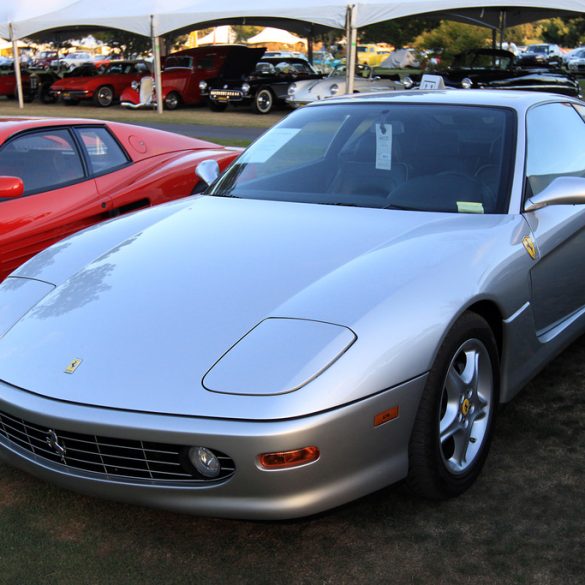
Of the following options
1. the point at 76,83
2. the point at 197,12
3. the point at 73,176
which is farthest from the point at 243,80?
the point at 73,176

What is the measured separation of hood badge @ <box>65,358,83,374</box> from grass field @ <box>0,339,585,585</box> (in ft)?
1.97

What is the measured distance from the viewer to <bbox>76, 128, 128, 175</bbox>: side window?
219 inches

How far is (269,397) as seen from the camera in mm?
2309

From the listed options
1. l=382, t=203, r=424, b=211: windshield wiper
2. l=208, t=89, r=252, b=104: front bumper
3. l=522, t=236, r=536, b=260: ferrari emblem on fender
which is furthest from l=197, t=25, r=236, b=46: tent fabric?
l=522, t=236, r=536, b=260: ferrari emblem on fender

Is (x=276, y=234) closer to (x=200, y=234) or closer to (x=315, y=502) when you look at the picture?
(x=200, y=234)

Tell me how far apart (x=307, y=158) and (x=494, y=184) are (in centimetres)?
102

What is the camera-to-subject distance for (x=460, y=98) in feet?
12.9

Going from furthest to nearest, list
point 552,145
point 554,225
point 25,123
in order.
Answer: point 25,123
point 552,145
point 554,225

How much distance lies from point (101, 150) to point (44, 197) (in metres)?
0.71

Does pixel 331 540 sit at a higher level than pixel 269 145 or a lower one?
lower

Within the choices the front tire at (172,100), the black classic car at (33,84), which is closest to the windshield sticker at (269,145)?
the front tire at (172,100)

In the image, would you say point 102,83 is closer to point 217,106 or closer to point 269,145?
point 217,106

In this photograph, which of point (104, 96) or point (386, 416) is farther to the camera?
point (104, 96)

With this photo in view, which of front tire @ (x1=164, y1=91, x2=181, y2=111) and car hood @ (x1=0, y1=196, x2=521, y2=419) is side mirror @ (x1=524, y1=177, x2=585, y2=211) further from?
front tire @ (x1=164, y1=91, x2=181, y2=111)
